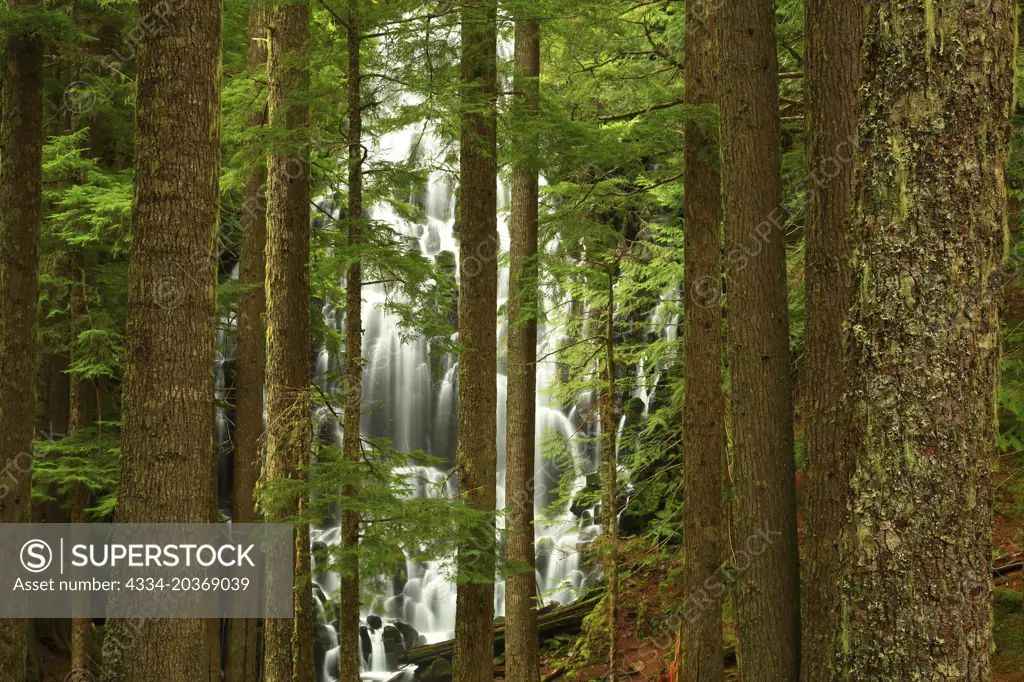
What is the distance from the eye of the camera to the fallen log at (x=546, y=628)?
1473cm

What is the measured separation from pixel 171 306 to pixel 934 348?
169 inches

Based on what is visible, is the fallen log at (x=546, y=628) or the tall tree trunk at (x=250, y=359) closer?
the tall tree trunk at (x=250, y=359)

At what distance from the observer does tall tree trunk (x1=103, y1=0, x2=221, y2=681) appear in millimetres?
5195

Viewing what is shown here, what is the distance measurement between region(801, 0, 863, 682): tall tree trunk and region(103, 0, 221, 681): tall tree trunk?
169 inches

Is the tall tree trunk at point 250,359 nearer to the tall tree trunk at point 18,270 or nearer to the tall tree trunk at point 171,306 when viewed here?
the tall tree trunk at point 18,270

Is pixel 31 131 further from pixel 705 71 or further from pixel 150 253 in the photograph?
pixel 705 71

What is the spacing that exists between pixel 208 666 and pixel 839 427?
803 centimetres

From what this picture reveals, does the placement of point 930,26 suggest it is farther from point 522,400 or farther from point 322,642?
point 322,642

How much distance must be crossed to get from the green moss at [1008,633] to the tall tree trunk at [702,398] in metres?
3.44

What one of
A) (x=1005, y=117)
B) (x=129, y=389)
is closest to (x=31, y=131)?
(x=129, y=389)

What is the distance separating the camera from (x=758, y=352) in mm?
6926

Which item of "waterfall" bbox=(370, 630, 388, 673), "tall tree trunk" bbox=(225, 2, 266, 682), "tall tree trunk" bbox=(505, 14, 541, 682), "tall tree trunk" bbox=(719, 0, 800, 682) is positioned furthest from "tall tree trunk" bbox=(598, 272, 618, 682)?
"waterfall" bbox=(370, 630, 388, 673)

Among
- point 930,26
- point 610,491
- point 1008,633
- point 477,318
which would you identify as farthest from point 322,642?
point 930,26

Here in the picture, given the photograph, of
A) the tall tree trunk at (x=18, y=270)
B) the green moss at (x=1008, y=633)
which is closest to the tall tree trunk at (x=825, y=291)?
the green moss at (x=1008, y=633)
